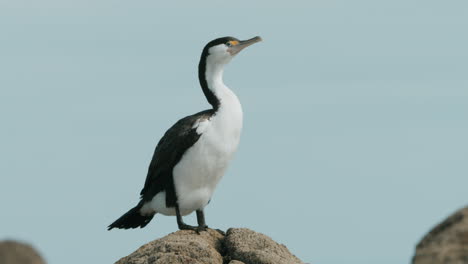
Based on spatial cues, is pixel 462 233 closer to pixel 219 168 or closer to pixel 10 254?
pixel 10 254

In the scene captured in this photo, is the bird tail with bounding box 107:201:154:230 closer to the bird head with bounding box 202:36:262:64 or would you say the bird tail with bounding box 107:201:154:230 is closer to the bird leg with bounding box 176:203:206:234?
the bird leg with bounding box 176:203:206:234

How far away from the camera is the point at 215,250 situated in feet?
35.0

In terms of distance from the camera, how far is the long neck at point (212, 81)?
41.5 feet

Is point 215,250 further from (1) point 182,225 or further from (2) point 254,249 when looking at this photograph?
(1) point 182,225

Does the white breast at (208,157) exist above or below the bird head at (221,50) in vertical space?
below

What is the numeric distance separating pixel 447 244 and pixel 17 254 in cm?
297

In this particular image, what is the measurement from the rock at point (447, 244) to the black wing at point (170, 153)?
611 centimetres

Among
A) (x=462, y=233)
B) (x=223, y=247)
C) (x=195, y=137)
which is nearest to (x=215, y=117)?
(x=195, y=137)

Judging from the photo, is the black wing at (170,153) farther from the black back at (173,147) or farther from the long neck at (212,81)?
the long neck at (212,81)

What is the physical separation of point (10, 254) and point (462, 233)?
313 cm

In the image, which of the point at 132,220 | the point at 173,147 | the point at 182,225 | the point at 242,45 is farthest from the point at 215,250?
the point at 242,45

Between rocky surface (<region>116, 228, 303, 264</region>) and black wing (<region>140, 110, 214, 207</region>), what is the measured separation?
4.87ft

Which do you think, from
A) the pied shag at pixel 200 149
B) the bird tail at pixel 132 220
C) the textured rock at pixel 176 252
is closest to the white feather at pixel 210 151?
the pied shag at pixel 200 149

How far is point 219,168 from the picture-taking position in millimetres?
12367
